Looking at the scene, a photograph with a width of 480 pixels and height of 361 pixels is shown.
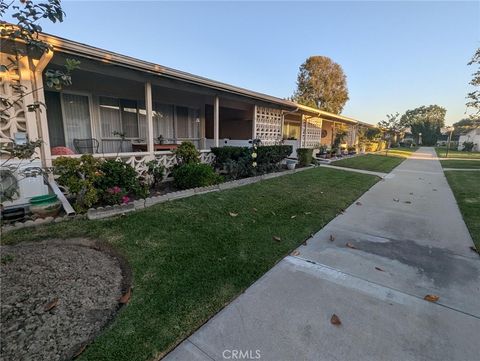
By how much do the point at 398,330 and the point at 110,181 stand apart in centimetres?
479

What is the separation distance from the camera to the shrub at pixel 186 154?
6617 millimetres

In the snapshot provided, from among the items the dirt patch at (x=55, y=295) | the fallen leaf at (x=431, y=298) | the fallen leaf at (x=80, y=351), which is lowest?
the fallen leaf at (x=431, y=298)

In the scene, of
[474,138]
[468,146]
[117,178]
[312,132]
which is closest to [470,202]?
[117,178]

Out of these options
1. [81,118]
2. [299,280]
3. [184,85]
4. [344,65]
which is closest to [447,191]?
[299,280]

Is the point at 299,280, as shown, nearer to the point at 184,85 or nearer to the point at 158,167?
the point at 158,167

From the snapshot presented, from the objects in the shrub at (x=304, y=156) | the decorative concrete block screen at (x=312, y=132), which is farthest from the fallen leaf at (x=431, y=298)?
the decorative concrete block screen at (x=312, y=132)

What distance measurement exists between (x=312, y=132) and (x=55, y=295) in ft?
52.6

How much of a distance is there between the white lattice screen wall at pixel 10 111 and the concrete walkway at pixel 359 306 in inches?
180

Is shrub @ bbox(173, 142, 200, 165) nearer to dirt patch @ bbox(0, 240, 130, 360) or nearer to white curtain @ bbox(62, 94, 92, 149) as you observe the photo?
white curtain @ bbox(62, 94, 92, 149)

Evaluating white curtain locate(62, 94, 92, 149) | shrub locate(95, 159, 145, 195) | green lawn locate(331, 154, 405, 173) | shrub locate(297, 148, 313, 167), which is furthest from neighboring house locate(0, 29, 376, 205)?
green lawn locate(331, 154, 405, 173)

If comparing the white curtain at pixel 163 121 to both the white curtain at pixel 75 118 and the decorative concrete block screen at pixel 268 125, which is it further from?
the decorative concrete block screen at pixel 268 125

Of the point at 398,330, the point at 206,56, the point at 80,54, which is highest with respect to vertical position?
the point at 206,56

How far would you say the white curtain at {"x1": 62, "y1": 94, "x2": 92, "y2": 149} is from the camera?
6762 millimetres

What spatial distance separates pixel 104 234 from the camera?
3.43m
